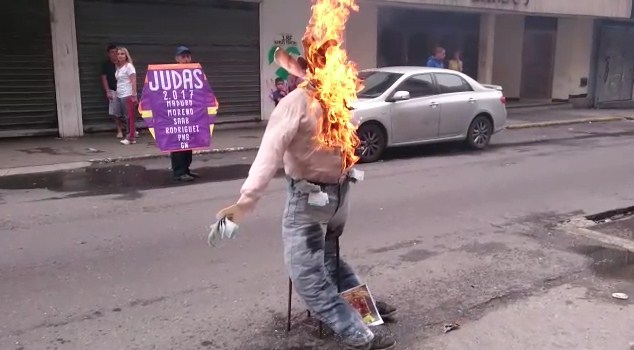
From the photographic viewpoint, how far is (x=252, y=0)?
1413cm

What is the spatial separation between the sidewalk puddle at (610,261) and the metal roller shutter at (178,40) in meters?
9.93

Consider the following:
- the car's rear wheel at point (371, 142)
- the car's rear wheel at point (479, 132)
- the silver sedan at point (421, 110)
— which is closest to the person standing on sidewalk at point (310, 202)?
the silver sedan at point (421, 110)

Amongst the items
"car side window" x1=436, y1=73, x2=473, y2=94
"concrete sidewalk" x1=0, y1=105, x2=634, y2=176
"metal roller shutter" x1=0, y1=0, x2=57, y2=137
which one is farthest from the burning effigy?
"metal roller shutter" x1=0, y1=0, x2=57, y2=137

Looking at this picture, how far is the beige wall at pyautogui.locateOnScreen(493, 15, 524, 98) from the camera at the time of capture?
21464 mm

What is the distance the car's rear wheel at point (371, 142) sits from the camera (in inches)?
407

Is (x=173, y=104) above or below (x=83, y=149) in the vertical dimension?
above

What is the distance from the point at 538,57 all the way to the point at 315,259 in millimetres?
20387

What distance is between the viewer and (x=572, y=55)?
21391mm

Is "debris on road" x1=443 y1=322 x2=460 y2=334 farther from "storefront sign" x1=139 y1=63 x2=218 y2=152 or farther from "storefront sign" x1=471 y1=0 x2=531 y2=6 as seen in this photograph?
"storefront sign" x1=471 y1=0 x2=531 y2=6

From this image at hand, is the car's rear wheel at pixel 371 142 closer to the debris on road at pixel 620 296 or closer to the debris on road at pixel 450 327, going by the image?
the debris on road at pixel 620 296

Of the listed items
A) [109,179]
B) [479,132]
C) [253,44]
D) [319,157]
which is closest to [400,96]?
[479,132]

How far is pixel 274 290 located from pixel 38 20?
9508 mm

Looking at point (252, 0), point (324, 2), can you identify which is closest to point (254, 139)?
point (252, 0)

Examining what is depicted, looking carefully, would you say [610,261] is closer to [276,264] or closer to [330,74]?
[276,264]
